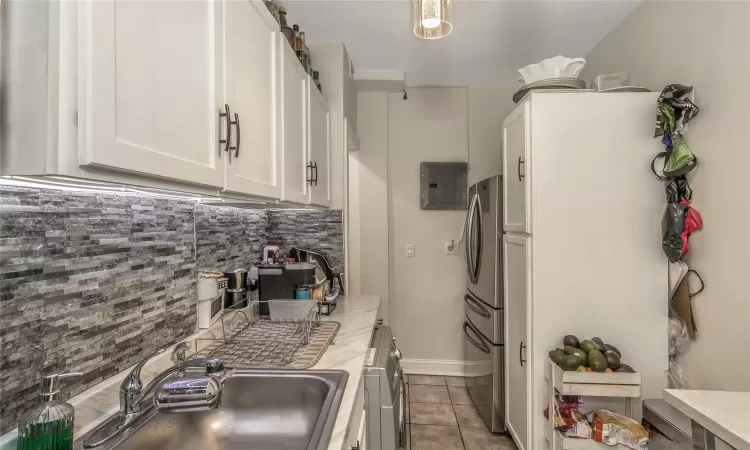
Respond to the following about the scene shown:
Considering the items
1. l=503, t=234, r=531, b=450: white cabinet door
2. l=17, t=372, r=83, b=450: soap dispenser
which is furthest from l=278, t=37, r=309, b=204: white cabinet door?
l=503, t=234, r=531, b=450: white cabinet door

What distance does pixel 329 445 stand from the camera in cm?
87

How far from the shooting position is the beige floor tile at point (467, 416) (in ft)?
8.79

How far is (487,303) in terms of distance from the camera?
8.50 ft

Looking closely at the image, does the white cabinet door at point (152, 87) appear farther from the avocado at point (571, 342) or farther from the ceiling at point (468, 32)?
the avocado at point (571, 342)

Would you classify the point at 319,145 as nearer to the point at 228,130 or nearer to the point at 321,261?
the point at 321,261

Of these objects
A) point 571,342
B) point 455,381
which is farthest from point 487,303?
point 455,381

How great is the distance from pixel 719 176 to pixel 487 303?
53.5 inches

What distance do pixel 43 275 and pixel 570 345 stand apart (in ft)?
6.31

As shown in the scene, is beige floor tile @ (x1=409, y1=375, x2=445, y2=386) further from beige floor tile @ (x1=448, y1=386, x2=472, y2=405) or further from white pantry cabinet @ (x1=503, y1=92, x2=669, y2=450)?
white pantry cabinet @ (x1=503, y1=92, x2=669, y2=450)

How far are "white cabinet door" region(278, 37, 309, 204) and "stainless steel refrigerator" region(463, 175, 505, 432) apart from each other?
1210mm

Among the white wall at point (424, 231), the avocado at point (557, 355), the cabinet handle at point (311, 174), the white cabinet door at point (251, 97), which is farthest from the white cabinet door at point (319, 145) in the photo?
the avocado at point (557, 355)

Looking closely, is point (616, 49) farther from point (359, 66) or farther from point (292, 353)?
point (292, 353)

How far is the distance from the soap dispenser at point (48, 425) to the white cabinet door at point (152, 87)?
409 millimetres

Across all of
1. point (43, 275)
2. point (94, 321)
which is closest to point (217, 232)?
point (94, 321)
